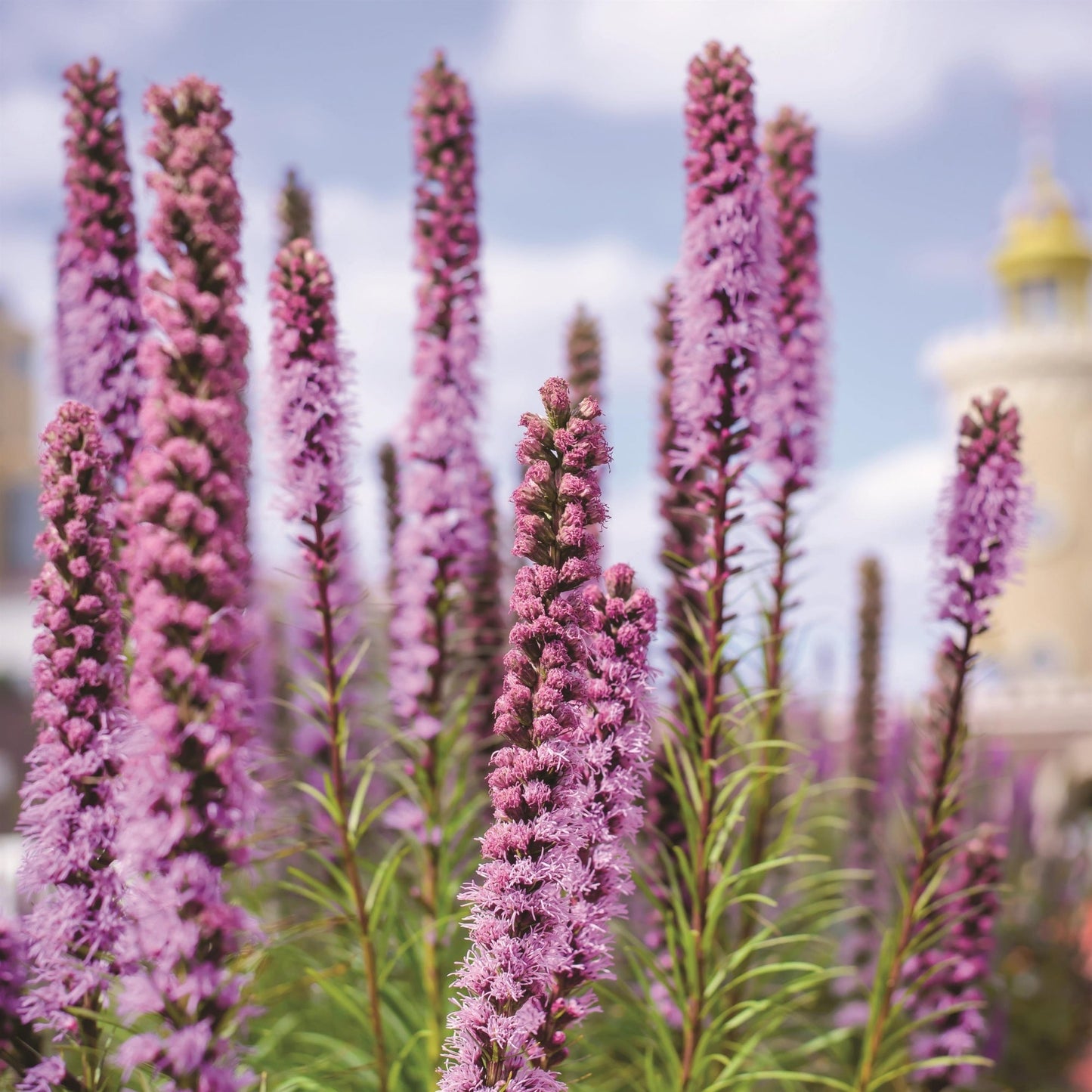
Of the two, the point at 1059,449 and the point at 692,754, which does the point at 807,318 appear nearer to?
the point at 692,754

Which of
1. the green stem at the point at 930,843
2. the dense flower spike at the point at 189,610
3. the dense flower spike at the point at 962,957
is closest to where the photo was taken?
the dense flower spike at the point at 189,610

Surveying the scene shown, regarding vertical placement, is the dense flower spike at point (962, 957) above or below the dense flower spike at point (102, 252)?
below

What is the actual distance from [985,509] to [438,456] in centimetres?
227

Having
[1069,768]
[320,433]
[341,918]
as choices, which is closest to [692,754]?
[341,918]

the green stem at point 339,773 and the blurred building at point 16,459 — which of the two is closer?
the green stem at point 339,773

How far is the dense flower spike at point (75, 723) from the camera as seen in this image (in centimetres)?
308

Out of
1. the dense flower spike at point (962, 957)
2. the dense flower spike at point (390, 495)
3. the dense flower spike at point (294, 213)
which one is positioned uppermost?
the dense flower spike at point (294, 213)

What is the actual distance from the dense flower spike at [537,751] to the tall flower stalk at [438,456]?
2349 mm

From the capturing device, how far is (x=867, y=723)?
7.93 m

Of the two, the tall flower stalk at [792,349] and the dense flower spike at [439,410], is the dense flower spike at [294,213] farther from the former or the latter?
the tall flower stalk at [792,349]

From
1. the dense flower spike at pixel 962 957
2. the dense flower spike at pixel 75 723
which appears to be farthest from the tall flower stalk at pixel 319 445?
the dense flower spike at pixel 962 957

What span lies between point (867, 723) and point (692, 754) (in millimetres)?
3786

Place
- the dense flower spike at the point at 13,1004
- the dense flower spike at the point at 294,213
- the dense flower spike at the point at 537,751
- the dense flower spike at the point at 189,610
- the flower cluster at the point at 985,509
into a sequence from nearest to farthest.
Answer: the dense flower spike at the point at 189,610, the dense flower spike at the point at 537,751, the dense flower spike at the point at 13,1004, the flower cluster at the point at 985,509, the dense flower spike at the point at 294,213

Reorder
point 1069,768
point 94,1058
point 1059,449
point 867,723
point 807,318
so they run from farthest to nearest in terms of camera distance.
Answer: point 1059,449 → point 1069,768 → point 867,723 → point 807,318 → point 94,1058
